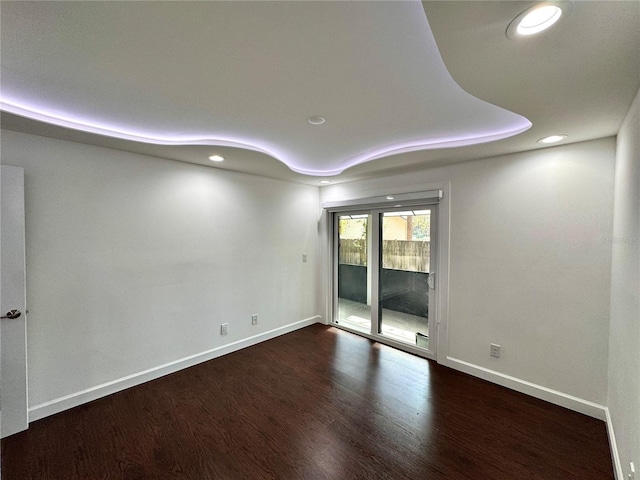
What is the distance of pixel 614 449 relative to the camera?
1.77 metres

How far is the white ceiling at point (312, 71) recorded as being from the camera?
1.07m

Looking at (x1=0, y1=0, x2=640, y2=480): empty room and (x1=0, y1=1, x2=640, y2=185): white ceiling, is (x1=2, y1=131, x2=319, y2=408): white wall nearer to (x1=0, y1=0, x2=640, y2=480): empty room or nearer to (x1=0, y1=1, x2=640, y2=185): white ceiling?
(x1=0, y1=0, x2=640, y2=480): empty room

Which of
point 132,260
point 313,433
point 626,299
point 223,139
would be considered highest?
point 223,139

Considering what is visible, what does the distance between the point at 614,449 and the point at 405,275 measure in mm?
2199

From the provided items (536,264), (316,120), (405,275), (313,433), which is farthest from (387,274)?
(316,120)

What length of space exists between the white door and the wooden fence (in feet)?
11.9

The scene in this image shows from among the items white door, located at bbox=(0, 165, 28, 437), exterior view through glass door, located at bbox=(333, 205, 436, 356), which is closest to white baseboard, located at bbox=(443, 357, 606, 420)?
exterior view through glass door, located at bbox=(333, 205, 436, 356)

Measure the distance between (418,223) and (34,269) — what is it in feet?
12.8

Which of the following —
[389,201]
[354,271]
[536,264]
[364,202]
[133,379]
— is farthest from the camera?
[354,271]

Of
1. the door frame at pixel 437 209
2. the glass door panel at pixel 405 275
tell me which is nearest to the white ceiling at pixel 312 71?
the door frame at pixel 437 209

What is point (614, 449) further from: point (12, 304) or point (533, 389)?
point (12, 304)

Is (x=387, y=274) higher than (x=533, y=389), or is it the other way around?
(x=387, y=274)

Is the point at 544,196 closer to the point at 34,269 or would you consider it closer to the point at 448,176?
the point at 448,176

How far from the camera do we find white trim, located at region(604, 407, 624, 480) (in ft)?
5.26
